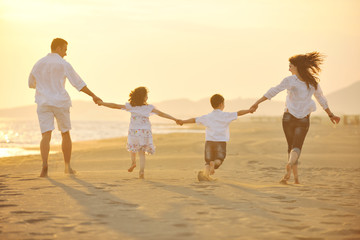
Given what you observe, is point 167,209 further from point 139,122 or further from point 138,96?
point 138,96

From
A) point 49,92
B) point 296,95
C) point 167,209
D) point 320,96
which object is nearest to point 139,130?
point 49,92

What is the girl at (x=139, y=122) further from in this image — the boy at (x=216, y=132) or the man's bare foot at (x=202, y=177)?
the man's bare foot at (x=202, y=177)

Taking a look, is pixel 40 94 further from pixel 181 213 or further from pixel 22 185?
pixel 181 213

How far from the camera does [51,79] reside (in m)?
7.30

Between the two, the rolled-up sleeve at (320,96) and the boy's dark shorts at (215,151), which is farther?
the rolled-up sleeve at (320,96)

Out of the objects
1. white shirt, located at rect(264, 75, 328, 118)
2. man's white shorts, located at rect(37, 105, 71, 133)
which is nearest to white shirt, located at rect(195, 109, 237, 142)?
white shirt, located at rect(264, 75, 328, 118)

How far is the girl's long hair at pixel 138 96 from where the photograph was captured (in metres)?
7.60

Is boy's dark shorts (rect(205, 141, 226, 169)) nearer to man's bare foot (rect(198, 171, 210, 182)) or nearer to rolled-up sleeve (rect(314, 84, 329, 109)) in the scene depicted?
man's bare foot (rect(198, 171, 210, 182))

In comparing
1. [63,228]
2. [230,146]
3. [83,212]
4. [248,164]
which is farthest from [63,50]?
[230,146]

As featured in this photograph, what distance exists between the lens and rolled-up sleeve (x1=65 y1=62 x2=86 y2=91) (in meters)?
7.43

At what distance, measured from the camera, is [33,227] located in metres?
4.20

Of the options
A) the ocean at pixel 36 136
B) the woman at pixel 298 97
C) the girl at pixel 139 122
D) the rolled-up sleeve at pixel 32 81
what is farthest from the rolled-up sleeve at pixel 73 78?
the ocean at pixel 36 136

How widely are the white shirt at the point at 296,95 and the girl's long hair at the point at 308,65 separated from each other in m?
0.09

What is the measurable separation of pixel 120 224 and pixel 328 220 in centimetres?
206
